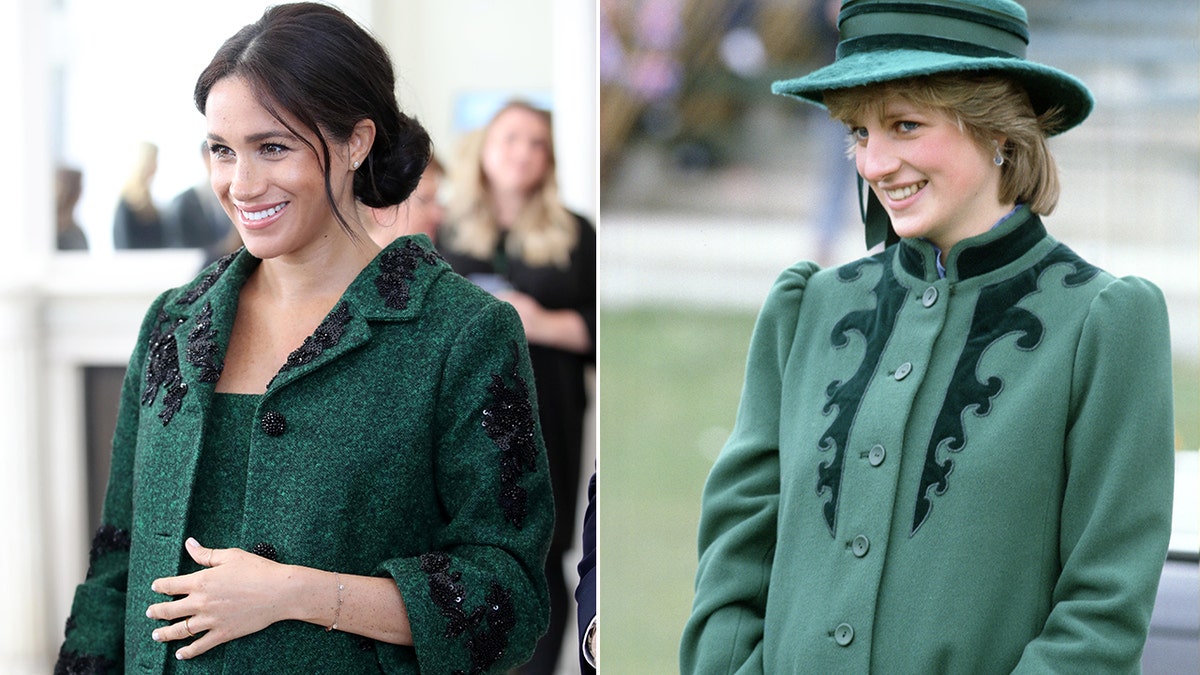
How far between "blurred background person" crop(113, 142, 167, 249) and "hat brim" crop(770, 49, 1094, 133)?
3719 mm

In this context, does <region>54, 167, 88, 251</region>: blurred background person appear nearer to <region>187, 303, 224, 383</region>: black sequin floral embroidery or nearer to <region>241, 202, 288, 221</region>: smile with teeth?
<region>187, 303, 224, 383</region>: black sequin floral embroidery

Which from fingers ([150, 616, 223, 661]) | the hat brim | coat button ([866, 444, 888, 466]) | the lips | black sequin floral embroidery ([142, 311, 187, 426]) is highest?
the hat brim

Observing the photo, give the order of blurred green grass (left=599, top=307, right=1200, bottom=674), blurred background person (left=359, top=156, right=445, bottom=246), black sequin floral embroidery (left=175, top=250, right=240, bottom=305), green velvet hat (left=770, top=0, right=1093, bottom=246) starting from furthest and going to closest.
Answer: blurred background person (left=359, top=156, right=445, bottom=246)
blurred green grass (left=599, top=307, right=1200, bottom=674)
black sequin floral embroidery (left=175, top=250, right=240, bottom=305)
green velvet hat (left=770, top=0, right=1093, bottom=246)

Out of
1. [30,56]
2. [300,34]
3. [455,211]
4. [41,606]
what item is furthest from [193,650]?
[30,56]

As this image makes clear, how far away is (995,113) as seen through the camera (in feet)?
5.72

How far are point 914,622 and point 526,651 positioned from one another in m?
0.58

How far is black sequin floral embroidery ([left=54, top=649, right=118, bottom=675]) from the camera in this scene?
6.69ft

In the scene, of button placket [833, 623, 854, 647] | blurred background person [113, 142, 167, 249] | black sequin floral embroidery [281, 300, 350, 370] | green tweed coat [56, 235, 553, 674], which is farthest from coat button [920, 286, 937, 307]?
blurred background person [113, 142, 167, 249]

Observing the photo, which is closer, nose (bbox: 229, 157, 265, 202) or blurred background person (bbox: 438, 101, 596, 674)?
nose (bbox: 229, 157, 265, 202)

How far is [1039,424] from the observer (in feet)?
5.50

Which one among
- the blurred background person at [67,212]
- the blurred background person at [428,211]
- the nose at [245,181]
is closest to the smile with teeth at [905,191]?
the nose at [245,181]

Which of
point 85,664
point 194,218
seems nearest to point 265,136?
point 85,664

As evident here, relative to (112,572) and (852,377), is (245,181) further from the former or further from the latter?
(852,377)

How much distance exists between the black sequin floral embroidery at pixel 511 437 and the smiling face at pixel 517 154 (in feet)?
7.77
